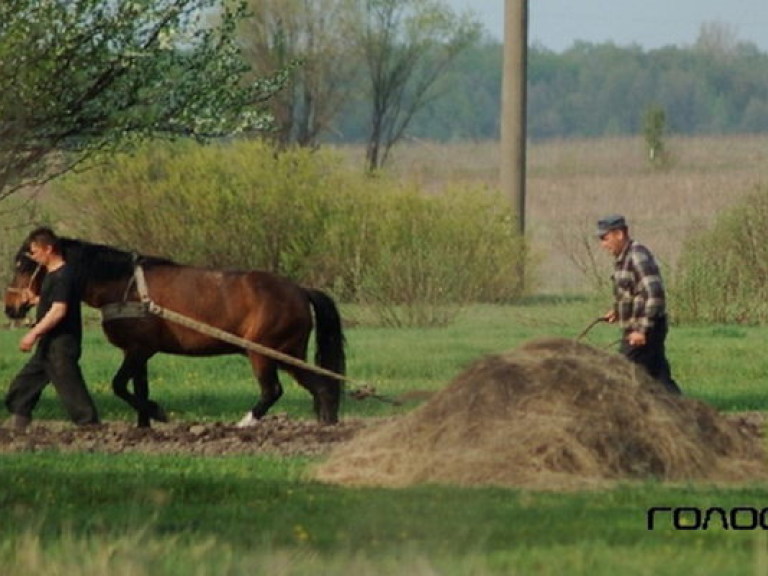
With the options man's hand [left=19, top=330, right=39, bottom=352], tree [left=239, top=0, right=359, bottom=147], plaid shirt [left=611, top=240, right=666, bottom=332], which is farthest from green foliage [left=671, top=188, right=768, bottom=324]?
tree [left=239, top=0, right=359, bottom=147]

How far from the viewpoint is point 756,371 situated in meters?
28.3

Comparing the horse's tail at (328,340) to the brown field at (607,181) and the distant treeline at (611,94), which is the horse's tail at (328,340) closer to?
the brown field at (607,181)

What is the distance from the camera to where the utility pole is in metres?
41.4

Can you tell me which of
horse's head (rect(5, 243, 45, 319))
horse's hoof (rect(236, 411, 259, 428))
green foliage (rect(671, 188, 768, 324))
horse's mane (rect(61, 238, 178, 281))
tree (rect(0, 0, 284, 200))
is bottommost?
green foliage (rect(671, 188, 768, 324))

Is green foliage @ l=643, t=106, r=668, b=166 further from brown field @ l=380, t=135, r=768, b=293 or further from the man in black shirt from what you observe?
the man in black shirt

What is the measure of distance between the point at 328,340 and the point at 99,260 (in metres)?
2.26

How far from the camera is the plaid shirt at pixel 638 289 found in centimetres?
1995

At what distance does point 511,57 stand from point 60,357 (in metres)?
21.6

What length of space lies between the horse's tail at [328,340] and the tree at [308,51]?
38.7 metres

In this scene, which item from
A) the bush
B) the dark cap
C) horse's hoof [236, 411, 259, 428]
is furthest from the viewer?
the bush

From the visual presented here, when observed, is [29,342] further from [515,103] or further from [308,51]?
[308,51]

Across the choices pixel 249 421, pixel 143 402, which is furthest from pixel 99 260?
pixel 249 421

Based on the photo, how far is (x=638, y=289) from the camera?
20016 mm

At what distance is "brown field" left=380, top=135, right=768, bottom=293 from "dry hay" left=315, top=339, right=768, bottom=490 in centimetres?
2496
